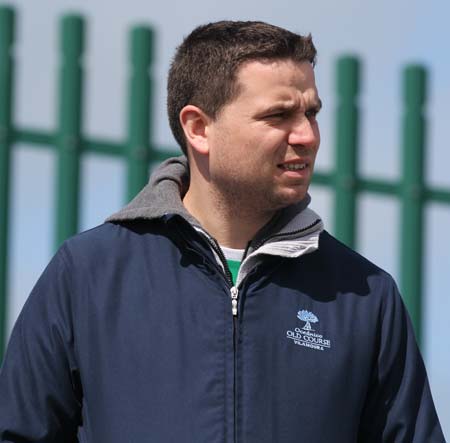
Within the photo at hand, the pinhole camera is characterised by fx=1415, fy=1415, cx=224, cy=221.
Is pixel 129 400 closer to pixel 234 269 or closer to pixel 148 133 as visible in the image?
pixel 234 269

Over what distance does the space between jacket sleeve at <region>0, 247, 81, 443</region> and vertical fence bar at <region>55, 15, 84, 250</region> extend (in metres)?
3.58

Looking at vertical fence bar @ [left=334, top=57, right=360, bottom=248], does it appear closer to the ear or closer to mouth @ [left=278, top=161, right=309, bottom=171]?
the ear

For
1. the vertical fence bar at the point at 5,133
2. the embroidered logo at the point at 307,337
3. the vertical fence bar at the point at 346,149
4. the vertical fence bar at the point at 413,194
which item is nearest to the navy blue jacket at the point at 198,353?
the embroidered logo at the point at 307,337

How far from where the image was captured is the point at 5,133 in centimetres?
678

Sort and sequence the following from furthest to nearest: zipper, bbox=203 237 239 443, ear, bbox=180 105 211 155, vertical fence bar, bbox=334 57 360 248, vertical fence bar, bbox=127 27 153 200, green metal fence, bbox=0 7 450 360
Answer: vertical fence bar, bbox=334 57 360 248 → vertical fence bar, bbox=127 27 153 200 → green metal fence, bbox=0 7 450 360 → ear, bbox=180 105 211 155 → zipper, bbox=203 237 239 443

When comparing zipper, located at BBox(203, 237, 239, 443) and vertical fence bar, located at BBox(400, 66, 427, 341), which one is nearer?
zipper, located at BBox(203, 237, 239, 443)

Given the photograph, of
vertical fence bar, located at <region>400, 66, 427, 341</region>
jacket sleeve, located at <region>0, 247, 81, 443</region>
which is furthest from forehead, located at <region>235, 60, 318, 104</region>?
vertical fence bar, located at <region>400, 66, 427, 341</region>

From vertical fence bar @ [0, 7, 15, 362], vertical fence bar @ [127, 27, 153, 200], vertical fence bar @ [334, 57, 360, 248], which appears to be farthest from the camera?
vertical fence bar @ [334, 57, 360, 248]

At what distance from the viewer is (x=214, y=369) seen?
3094 millimetres

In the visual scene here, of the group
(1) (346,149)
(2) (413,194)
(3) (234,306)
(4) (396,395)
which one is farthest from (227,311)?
(2) (413,194)

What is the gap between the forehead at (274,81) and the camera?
3.19 metres

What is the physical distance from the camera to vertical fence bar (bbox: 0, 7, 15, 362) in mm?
6684

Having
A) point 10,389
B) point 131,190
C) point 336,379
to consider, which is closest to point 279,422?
point 336,379

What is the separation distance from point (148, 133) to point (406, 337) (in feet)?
13.0
